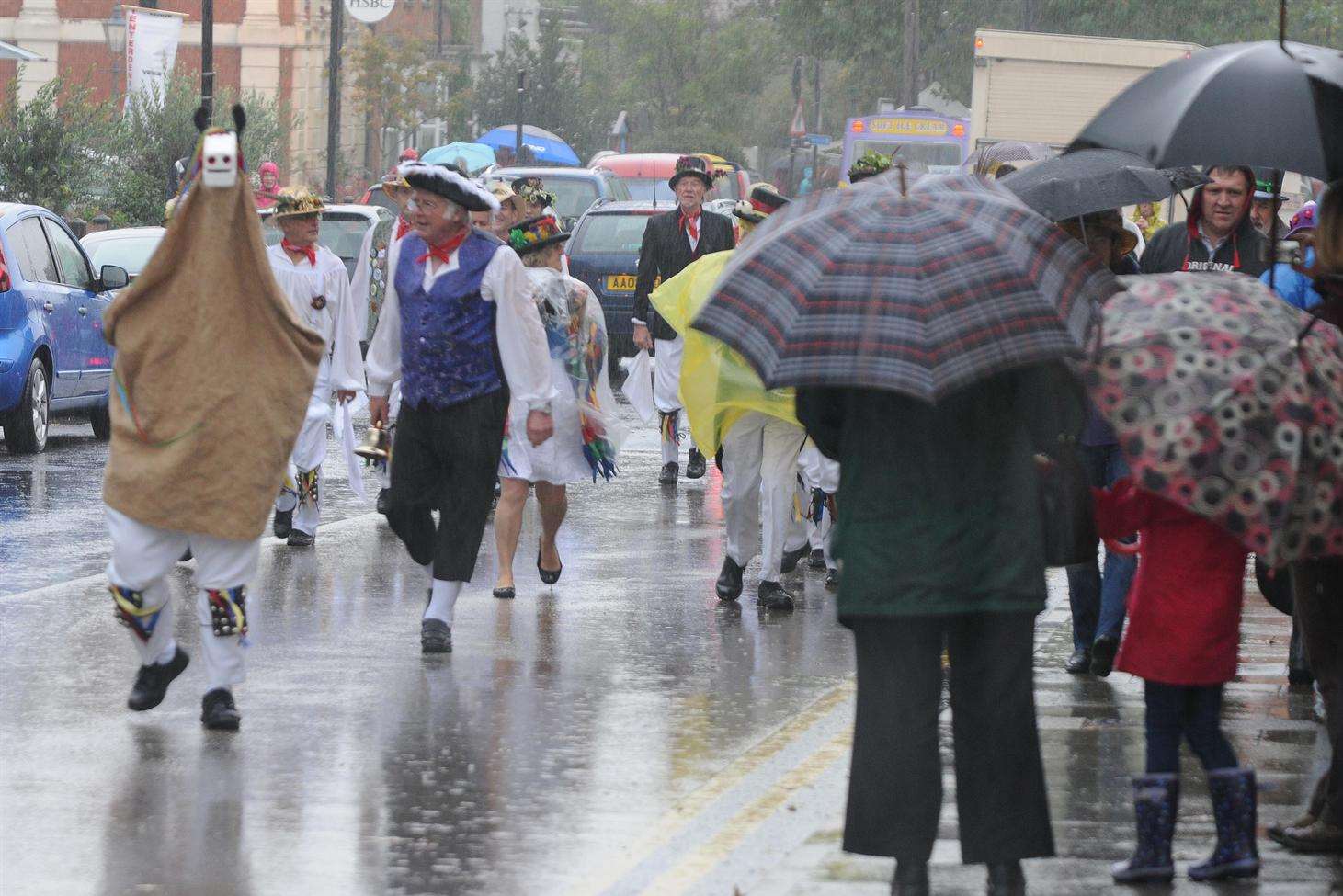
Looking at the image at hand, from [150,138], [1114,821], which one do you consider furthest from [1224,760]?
[150,138]

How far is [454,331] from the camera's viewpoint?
8539 millimetres

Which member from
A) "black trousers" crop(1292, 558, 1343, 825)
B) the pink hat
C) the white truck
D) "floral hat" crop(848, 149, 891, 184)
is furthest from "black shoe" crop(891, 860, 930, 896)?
the white truck

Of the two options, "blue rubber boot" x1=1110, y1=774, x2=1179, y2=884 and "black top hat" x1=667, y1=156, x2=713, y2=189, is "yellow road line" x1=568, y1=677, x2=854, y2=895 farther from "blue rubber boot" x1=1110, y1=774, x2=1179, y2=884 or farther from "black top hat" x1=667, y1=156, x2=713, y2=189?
"black top hat" x1=667, y1=156, x2=713, y2=189

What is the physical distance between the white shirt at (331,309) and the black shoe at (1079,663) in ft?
14.7

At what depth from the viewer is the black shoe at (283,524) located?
11711mm

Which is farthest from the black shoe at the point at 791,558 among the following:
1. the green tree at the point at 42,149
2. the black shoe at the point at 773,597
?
the green tree at the point at 42,149

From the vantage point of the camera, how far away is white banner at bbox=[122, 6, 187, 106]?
2783cm

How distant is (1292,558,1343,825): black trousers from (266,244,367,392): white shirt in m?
6.53

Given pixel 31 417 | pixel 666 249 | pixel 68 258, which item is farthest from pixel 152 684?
pixel 68 258

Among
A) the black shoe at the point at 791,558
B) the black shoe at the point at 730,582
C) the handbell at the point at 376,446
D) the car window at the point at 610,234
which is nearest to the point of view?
the handbell at the point at 376,446

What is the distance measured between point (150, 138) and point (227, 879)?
25628mm

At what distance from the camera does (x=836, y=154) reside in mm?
61344

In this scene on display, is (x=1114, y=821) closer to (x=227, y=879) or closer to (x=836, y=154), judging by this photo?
(x=227, y=879)

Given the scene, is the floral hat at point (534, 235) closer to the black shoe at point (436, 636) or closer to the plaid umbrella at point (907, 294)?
the black shoe at point (436, 636)
